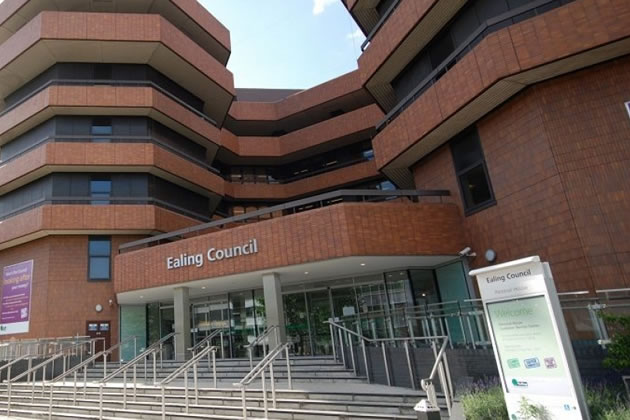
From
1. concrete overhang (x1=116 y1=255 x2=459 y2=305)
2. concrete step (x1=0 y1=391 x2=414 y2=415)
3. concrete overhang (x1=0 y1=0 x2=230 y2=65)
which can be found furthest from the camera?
concrete overhang (x1=0 y1=0 x2=230 y2=65)

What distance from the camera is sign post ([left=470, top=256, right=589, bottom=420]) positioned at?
5.20m

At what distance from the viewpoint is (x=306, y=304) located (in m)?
17.9

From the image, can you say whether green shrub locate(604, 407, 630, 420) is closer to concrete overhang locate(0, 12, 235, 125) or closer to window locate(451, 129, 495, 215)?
window locate(451, 129, 495, 215)

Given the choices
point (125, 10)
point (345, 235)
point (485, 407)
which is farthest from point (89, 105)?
point (485, 407)

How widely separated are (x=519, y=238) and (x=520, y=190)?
1.31m

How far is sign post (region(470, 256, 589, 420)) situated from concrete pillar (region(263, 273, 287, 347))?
9.63 meters

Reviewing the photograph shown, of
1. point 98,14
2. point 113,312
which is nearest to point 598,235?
point 113,312

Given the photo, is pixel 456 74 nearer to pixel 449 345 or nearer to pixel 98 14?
pixel 449 345

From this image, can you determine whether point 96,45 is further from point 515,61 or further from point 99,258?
point 515,61

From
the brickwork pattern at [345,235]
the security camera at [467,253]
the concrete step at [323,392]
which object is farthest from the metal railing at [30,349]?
the security camera at [467,253]

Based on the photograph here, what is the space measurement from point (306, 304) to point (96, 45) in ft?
54.5

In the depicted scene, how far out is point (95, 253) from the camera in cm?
2142

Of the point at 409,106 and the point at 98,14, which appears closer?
the point at 409,106

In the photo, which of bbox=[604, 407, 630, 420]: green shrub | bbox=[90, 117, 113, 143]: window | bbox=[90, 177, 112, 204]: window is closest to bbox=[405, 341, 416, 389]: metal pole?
bbox=[604, 407, 630, 420]: green shrub
